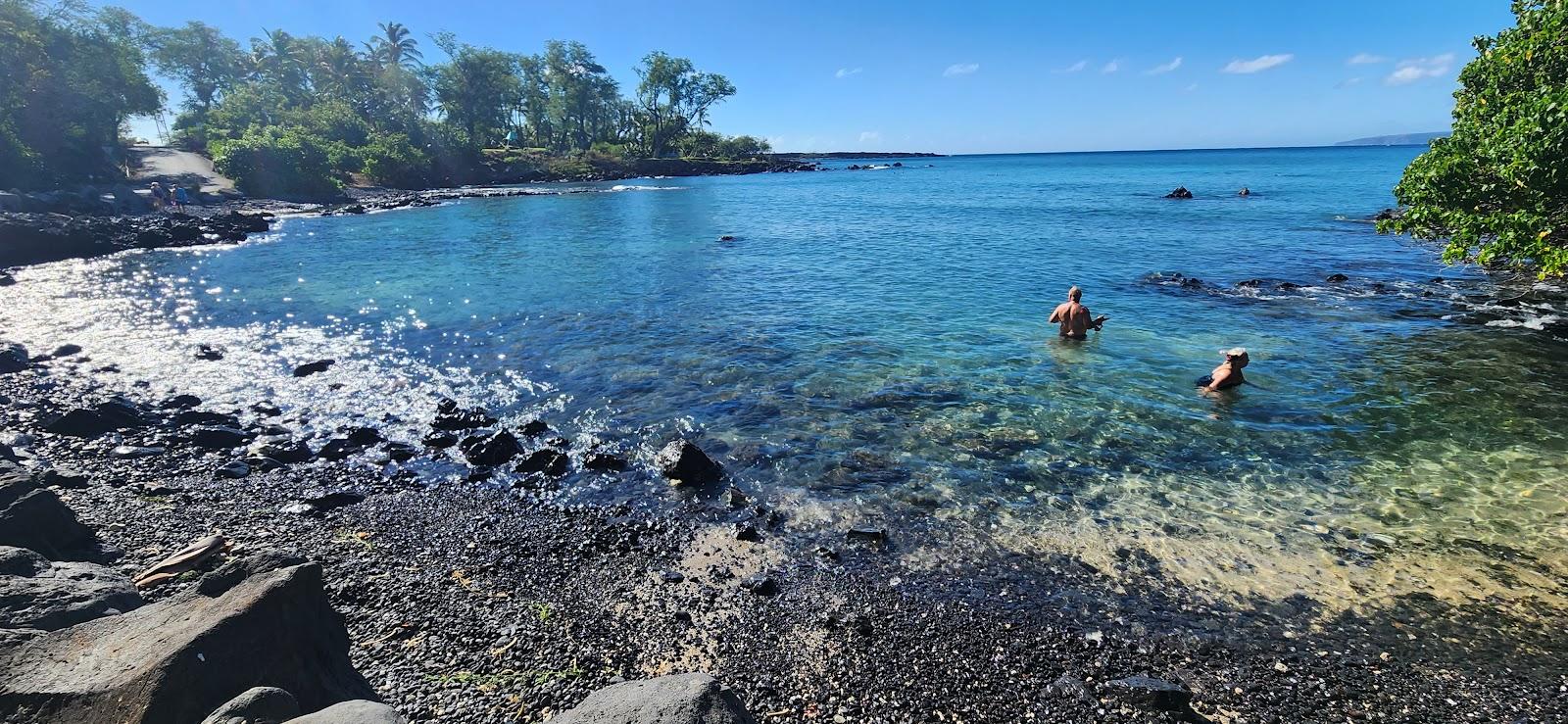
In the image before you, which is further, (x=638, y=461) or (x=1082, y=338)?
(x=1082, y=338)

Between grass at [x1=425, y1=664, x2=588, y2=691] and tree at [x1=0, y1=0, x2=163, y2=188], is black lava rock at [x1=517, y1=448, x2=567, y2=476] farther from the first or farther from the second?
tree at [x1=0, y1=0, x2=163, y2=188]

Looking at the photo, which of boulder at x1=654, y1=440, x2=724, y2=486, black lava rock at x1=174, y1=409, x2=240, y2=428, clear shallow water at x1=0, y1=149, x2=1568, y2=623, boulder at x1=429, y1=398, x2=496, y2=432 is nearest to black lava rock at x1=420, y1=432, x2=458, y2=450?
boulder at x1=429, y1=398, x2=496, y2=432

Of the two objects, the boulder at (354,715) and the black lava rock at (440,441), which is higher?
the boulder at (354,715)

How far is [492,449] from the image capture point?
13.2 metres

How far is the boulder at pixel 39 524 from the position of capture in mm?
8398

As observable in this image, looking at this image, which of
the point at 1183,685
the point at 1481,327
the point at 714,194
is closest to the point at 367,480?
the point at 1183,685

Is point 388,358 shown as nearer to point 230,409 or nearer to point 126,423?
point 230,409

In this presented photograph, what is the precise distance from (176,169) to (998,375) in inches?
3521

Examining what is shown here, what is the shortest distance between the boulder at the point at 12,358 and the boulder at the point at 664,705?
2452 centimetres

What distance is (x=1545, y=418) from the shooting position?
13844 mm

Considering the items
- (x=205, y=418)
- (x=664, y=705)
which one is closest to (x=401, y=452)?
(x=205, y=418)

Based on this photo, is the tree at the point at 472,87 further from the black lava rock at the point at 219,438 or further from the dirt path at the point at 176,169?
the black lava rock at the point at 219,438

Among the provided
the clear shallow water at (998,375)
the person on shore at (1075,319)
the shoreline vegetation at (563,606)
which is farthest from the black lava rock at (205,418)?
the person on shore at (1075,319)

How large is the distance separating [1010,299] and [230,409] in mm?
26207
